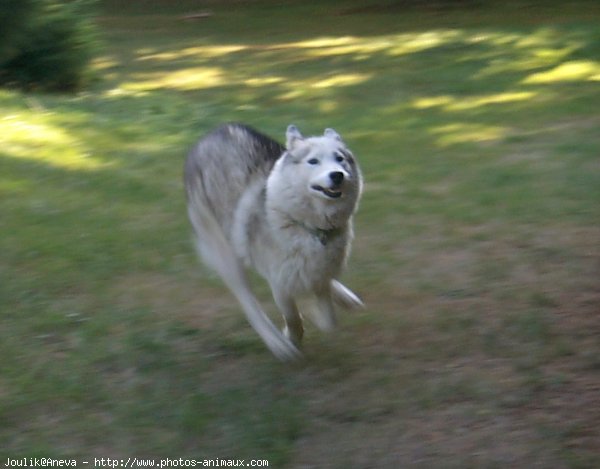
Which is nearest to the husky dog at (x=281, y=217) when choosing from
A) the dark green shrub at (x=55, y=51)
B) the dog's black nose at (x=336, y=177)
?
the dog's black nose at (x=336, y=177)

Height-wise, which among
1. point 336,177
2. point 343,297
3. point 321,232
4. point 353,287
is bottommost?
point 353,287

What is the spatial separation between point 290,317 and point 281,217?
609 millimetres

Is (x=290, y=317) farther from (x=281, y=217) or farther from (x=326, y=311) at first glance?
(x=281, y=217)

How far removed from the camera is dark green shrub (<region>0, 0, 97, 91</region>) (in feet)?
43.0

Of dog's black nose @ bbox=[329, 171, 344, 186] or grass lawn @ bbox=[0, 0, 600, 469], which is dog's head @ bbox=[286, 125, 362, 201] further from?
grass lawn @ bbox=[0, 0, 600, 469]

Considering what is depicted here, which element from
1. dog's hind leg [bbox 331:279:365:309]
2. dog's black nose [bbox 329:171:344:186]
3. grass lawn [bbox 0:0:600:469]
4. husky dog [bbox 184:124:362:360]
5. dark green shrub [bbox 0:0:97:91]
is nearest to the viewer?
grass lawn [bbox 0:0:600:469]

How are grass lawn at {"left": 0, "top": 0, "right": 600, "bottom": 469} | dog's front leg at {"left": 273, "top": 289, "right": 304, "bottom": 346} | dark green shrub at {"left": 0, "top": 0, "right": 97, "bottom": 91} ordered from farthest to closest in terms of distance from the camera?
dark green shrub at {"left": 0, "top": 0, "right": 97, "bottom": 91} < dog's front leg at {"left": 273, "top": 289, "right": 304, "bottom": 346} < grass lawn at {"left": 0, "top": 0, "right": 600, "bottom": 469}

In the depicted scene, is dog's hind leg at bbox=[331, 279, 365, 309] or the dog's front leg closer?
the dog's front leg

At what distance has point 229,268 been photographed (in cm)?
613

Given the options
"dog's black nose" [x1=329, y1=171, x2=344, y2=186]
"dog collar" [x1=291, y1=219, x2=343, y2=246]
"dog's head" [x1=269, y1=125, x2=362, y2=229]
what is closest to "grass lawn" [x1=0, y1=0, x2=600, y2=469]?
"dog collar" [x1=291, y1=219, x2=343, y2=246]

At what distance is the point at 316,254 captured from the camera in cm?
554

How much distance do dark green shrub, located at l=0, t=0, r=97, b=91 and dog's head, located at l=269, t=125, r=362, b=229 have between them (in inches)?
317

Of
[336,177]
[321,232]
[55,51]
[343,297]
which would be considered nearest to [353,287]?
[343,297]

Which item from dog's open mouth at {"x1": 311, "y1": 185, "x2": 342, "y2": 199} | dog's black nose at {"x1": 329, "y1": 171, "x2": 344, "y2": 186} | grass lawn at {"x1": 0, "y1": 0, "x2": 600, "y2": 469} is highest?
dog's black nose at {"x1": 329, "y1": 171, "x2": 344, "y2": 186}
